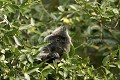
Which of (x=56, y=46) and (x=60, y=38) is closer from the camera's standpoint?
(x=56, y=46)

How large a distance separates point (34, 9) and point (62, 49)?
1.51 meters

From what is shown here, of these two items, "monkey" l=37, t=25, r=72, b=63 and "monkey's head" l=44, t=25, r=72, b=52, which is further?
"monkey's head" l=44, t=25, r=72, b=52

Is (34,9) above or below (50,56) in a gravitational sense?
above


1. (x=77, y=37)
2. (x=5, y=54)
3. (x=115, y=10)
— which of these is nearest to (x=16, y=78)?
(x=5, y=54)

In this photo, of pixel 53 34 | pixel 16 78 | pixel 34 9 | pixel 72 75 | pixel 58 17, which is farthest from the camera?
pixel 34 9

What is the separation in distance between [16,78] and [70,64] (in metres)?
0.53

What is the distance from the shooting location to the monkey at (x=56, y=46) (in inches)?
177

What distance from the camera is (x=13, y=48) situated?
3.89 meters

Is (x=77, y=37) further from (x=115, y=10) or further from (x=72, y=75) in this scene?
(x=72, y=75)

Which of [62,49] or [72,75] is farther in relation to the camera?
[62,49]

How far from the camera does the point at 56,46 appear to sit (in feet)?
15.4

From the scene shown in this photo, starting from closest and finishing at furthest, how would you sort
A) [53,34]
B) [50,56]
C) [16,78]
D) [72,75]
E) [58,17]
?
[16,78], [72,75], [50,56], [53,34], [58,17]

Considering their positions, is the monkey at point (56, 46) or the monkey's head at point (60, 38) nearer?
the monkey at point (56, 46)

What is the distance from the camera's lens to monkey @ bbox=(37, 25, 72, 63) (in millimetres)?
4484
